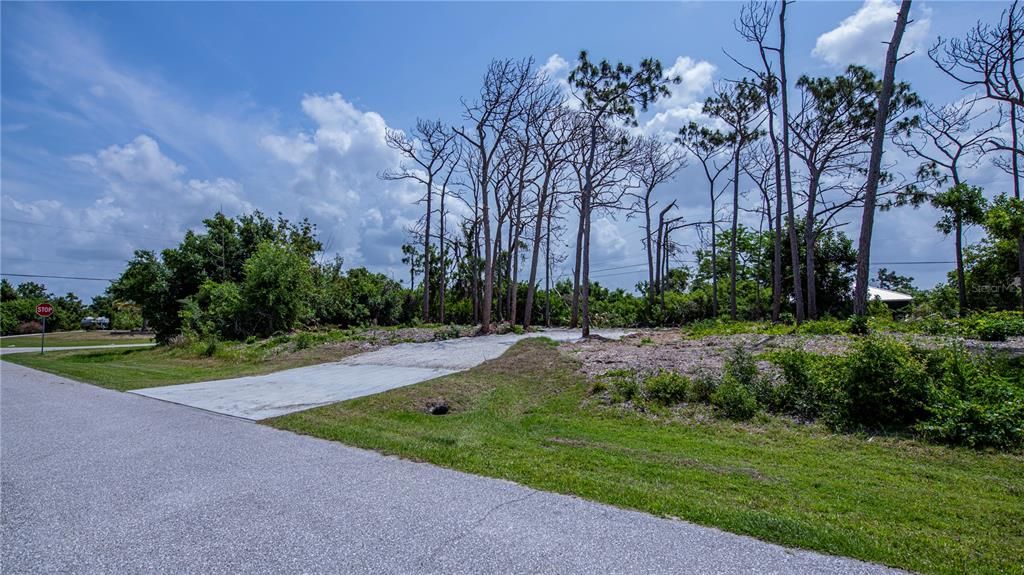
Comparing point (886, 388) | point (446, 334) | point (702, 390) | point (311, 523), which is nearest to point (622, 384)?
point (702, 390)

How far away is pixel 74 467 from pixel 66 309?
68.3 m

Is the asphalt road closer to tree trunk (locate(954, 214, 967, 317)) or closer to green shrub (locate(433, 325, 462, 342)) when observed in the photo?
green shrub (locate(433, 325, 462, 342))

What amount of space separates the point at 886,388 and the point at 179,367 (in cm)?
1879

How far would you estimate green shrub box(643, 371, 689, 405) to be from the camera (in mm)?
7988

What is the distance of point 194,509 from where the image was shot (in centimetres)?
393

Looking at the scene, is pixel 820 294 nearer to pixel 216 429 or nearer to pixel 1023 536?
pixel 1023 536

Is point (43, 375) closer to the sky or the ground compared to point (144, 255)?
closer to the ground

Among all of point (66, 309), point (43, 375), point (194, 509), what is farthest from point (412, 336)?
point (66, 309)

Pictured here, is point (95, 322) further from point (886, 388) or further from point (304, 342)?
point (886, 388)

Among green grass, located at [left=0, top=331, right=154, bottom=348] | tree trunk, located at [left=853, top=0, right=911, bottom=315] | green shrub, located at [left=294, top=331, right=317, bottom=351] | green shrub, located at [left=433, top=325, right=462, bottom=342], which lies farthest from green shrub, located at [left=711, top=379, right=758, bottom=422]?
green grass, located at [left=0, top=331, right=154, bottom=348]

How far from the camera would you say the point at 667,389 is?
8.08 metres

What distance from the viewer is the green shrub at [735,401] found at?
281 inches

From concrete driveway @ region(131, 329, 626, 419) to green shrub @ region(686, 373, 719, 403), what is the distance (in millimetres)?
5712

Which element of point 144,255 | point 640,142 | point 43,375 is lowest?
point 43,375
